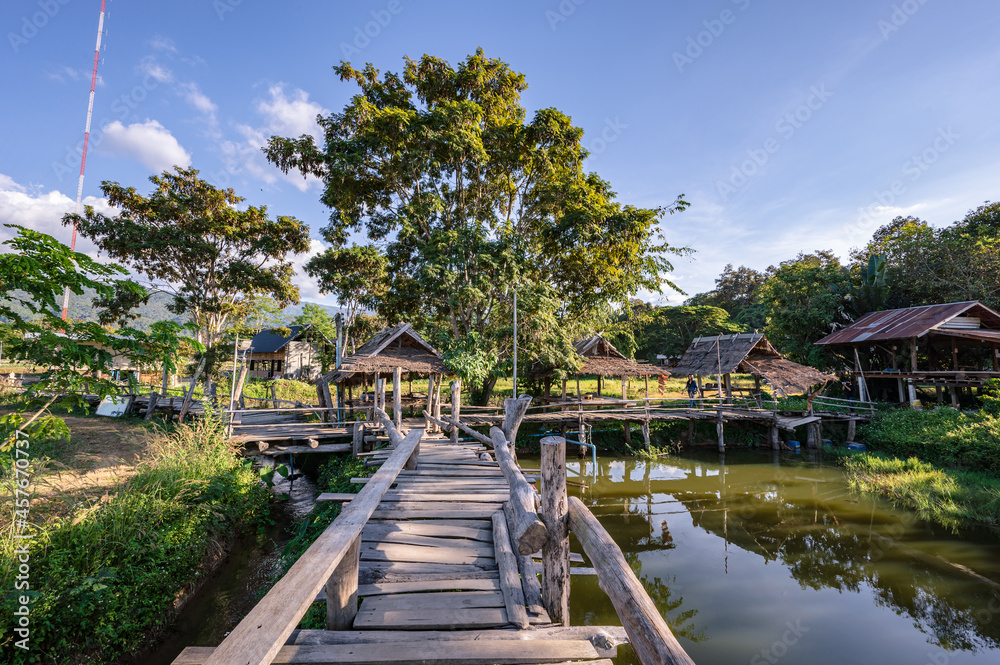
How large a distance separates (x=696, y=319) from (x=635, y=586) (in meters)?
37.1

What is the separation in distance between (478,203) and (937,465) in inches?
697

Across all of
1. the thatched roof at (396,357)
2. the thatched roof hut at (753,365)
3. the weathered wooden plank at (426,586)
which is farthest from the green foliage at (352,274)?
the weathered wooden plank at (426,586)

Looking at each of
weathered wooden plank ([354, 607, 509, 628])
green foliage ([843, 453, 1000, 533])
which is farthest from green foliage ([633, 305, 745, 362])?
weathered wooden plank ([354, 607, 509, 628])

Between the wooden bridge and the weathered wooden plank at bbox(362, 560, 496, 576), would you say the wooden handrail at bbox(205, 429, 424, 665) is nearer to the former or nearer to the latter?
the wooden bridge

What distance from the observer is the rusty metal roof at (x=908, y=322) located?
1666cm

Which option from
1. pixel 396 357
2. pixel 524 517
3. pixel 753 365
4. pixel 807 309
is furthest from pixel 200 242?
pixel 807 309

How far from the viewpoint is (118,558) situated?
5.22m

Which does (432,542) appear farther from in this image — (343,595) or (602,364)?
(602,364)

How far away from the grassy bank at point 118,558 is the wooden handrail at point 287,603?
150 inches

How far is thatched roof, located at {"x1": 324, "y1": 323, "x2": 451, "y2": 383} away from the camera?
12.1 meters

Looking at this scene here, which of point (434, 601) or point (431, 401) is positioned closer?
point (434, 601)

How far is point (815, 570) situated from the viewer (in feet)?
24.9

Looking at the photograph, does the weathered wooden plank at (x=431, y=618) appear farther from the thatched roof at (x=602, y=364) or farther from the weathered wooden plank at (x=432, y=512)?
the thatched roof at (x=602, y=364)

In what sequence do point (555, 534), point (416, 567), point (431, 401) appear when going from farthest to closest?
1. point (431, 401)
2. point (416, 567)
3. point (555, 534)
